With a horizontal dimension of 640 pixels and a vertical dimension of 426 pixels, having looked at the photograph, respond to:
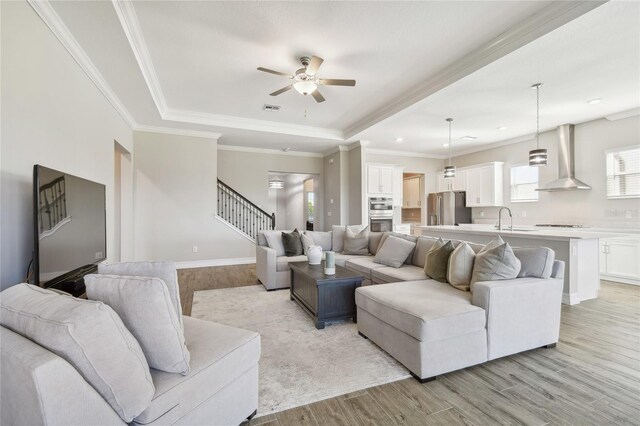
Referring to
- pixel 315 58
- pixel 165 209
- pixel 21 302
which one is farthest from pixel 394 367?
pixel 165 209

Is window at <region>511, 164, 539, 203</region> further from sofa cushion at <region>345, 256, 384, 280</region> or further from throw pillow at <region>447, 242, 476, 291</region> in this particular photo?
throw pillow at <region>447, 242, 476, 291</region>

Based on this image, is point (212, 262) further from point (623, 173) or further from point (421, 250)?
point (623, 173)

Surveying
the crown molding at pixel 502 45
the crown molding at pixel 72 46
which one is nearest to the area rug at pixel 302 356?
the crown molding at pixel 72 46

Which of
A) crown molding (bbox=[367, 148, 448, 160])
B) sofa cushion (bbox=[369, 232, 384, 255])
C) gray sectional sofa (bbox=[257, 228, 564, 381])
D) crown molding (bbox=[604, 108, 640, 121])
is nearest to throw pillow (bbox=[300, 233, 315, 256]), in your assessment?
sofa cushion (bbox=[369, 232, 384, 255])

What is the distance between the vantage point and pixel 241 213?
7.50 m

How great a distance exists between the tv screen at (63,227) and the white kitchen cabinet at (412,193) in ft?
27.3

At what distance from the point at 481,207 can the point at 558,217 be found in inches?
75.5

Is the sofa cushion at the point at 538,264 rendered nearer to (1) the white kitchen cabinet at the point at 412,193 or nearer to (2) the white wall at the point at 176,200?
(2) the white wall at the point at 176,200

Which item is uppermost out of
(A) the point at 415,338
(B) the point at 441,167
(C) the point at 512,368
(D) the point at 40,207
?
(B) the point at 441,167

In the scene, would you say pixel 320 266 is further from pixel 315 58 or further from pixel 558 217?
pixel 558 217

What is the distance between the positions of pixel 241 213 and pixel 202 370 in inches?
249

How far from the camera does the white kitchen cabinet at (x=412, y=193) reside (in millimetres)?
9445

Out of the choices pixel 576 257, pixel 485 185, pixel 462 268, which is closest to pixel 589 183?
pixel 485 185

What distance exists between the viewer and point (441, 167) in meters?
8.91
